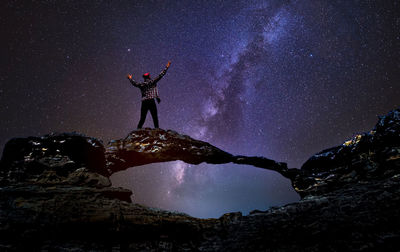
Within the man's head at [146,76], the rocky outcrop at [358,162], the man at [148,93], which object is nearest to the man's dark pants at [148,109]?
the man at [148,93]

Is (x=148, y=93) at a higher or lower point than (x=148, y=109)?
higher

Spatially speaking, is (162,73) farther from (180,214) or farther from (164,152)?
(180,214)

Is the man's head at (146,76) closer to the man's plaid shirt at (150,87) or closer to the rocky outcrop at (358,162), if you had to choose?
the man's plaid shirt at (150,87)

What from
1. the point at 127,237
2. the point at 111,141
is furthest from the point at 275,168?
the point at 111,141

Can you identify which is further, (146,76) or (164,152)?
(146,76)

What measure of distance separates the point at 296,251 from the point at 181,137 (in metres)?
7.08

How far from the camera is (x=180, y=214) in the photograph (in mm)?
5707

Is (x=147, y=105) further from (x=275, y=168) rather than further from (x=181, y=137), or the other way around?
(x=275, y=168)

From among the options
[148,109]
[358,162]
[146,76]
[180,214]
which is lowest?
[180,214]

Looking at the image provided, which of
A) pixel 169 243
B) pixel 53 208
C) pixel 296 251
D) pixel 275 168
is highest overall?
pixel 275 168

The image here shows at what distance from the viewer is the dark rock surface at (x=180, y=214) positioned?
396cm

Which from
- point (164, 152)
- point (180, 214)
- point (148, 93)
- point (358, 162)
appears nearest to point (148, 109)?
point (148, 93)

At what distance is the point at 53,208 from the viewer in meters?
5.00

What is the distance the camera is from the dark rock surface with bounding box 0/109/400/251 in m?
3.96
